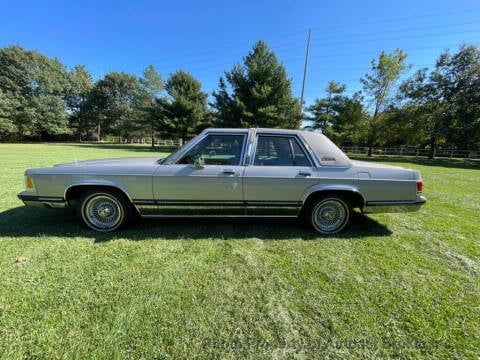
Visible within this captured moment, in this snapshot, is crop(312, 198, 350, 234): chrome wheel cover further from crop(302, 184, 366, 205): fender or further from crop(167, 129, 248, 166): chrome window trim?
crop(167, 129, 248, 166): chrome window trim

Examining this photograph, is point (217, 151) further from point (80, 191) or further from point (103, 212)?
point (80, 191)

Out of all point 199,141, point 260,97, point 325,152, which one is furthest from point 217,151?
point 260,97

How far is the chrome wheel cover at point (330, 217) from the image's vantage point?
3539 mm

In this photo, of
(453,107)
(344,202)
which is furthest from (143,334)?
(453,107)

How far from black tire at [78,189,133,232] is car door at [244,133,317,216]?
76.0 inches

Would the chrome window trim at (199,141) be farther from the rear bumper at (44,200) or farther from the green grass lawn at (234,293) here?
the rear bumper at (44,200)

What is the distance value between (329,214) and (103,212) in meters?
3.66

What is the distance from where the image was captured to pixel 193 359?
61.0 inches

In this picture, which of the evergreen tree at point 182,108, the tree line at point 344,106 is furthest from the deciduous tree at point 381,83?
the evergreen tree at point 182,108

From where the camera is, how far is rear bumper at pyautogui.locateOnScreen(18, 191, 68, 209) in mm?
3211

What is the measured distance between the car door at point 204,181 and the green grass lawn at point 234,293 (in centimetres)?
50

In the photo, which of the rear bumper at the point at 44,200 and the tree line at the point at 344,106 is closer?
the rear bumper at the point at 44,200

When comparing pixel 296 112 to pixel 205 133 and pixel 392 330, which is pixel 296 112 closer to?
pixel 205 133

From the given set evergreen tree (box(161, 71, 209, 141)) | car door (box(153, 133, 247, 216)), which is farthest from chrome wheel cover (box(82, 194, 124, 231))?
evergreen tree (box(161, 71, 209, 141))
